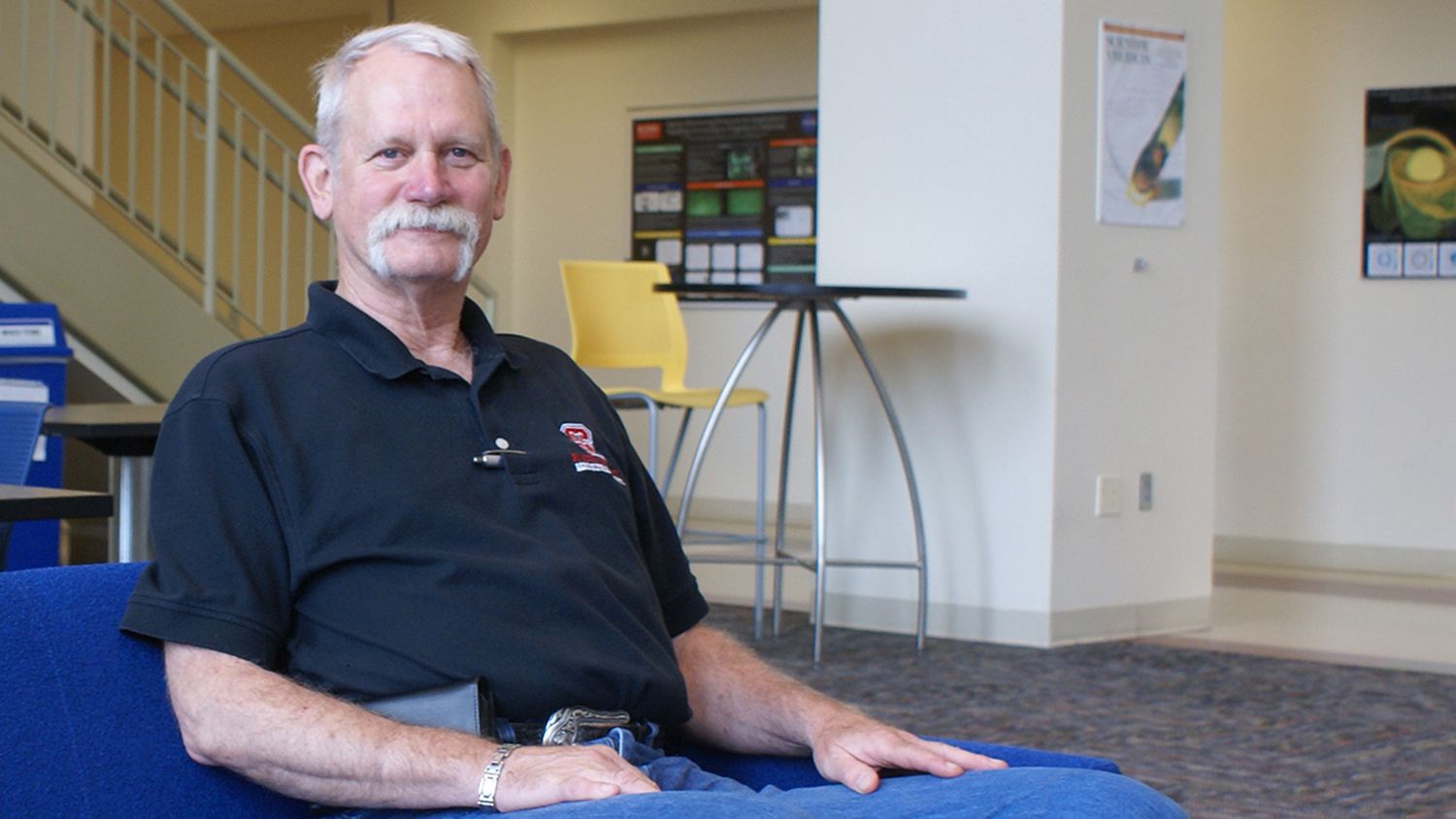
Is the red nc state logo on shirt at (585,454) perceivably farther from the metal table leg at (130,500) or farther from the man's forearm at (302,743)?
the metal table leg at (130,500)

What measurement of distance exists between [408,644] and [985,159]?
3782 mm

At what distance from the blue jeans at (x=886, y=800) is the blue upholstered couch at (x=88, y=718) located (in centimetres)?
15

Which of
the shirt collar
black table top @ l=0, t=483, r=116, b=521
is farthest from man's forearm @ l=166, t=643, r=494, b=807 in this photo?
black table top @ l=0, t=483, r=116, b=521

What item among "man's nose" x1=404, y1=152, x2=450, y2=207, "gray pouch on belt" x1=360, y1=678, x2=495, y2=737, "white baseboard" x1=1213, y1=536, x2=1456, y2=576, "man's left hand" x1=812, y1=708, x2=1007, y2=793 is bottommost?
"white baseboard" x1=1213, y1=536, x2=1456, y2=576

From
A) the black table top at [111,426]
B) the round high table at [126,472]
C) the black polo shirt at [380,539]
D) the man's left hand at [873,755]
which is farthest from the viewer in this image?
the round high table at [126,472]

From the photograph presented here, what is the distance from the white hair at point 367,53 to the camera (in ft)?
5.34

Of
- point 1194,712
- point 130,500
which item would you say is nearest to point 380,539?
point 130,500

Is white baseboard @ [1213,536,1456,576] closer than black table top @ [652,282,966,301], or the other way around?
black table top @ [652,282,966,301]

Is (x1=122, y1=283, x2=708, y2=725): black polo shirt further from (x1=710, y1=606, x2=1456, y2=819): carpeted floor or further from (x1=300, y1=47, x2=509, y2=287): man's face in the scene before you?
(x1=710, y1=606, x2=1456, y2=819): carpeted floor

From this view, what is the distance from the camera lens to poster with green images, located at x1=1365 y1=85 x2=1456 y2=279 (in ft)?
22.1

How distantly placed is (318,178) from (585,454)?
1.29ft

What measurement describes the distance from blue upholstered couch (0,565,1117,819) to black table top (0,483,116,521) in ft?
2.88

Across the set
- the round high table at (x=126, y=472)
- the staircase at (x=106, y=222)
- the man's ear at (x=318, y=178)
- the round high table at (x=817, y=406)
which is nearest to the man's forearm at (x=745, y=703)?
the man's ear at (x=318, y=178)

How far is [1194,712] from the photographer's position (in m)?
3.89
